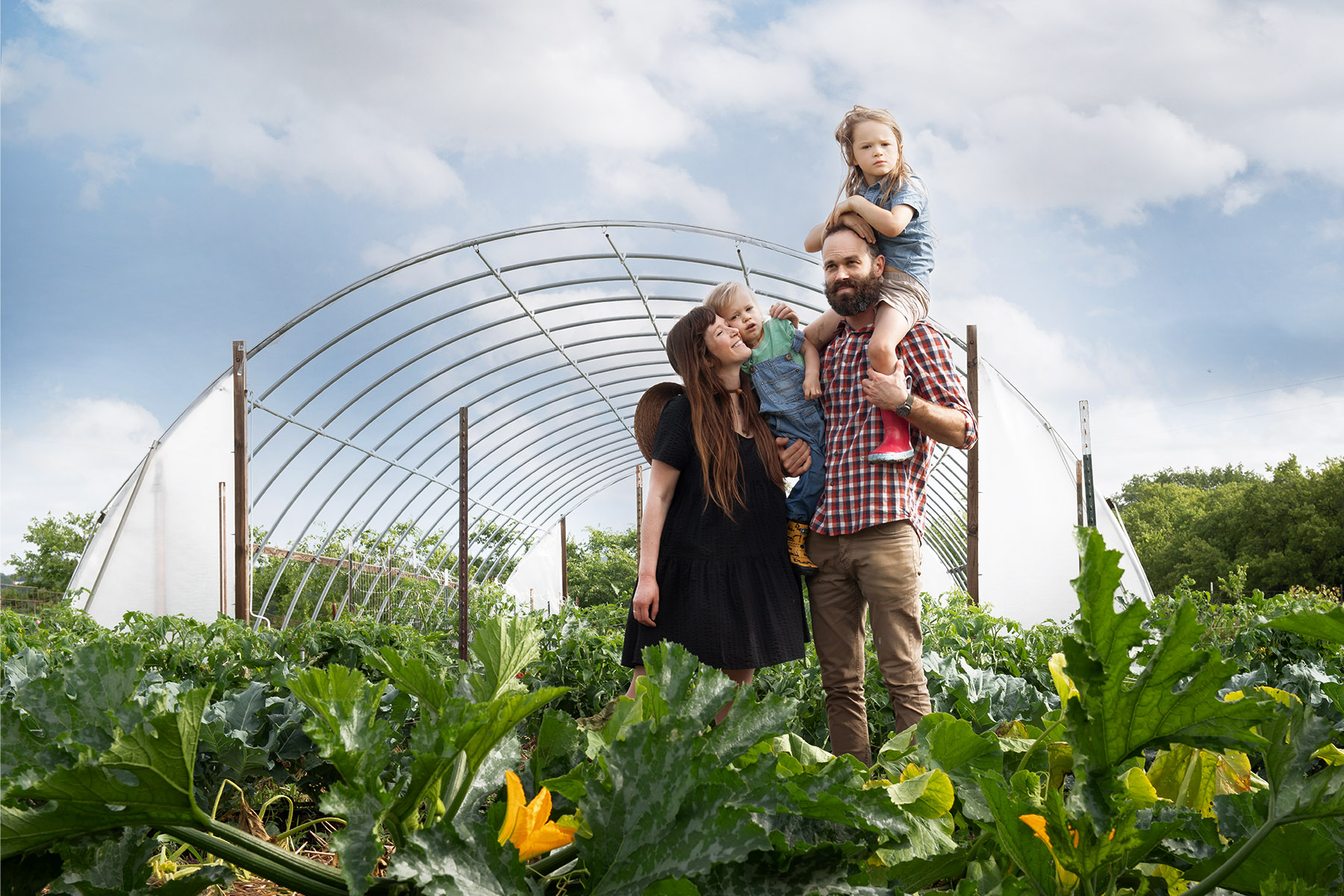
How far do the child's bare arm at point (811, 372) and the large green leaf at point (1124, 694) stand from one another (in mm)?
2369

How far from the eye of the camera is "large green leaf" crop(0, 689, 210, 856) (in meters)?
0.40

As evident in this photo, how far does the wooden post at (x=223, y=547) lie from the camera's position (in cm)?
1169

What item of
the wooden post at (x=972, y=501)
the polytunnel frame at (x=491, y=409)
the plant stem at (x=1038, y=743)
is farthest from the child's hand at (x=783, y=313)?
the polytunnel frame at (x=491, y=409)

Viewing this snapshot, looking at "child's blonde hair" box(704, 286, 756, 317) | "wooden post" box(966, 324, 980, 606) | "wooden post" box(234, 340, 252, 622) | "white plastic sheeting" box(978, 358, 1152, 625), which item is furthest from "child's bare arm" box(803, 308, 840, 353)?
"white plastic sheeting" box(978, 358, 1152, 625)

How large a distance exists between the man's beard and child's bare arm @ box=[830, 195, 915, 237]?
0.17m

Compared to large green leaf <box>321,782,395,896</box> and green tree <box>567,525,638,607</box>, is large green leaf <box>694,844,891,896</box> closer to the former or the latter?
large green leaf <box>321,782,395,896</box>

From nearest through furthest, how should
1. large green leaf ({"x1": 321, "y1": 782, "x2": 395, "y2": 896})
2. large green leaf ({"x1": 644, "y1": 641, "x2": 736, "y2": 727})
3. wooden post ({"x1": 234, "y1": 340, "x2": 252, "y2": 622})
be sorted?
large green leaf ({"x1": 321, "y1": 782, "x2": 395, "y2": 896})
large green leaf ({"x1": 644, "y1": 641, "x2": 736, "y2": 727})
wooden post ({"x1": 234, "y1": 340, "x2": 252, "y2": 622})

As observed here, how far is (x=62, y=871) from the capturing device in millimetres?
458

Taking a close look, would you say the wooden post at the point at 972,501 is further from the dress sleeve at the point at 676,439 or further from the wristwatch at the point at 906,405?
the dress sleeve at the point at 676,439

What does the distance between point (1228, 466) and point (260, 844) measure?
5544 centimetres

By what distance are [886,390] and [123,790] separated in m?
2.31

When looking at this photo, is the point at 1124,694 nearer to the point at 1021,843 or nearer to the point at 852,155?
the point at 1021,843

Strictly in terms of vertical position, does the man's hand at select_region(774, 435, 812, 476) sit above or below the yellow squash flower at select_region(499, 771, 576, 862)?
above

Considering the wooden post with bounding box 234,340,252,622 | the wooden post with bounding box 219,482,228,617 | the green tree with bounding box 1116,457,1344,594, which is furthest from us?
the green tree with bounding box 1116,457,1344,594
